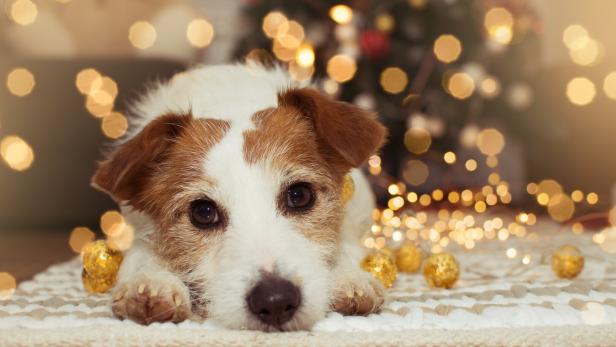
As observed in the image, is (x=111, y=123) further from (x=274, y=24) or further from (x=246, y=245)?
(x=246, y=245)

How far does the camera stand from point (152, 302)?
142 centimetres

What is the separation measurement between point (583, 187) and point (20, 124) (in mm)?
3825

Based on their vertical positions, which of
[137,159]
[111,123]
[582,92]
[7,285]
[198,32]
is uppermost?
[198,32]

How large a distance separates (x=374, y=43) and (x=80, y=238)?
2.11 m

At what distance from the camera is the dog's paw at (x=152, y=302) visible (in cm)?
142

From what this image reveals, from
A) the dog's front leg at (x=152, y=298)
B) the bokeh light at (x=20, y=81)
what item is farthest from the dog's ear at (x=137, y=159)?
the bokeh light at (x=20, y=81)

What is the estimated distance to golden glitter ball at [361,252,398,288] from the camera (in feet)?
5.96

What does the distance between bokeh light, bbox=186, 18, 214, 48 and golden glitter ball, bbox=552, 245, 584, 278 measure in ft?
10.8

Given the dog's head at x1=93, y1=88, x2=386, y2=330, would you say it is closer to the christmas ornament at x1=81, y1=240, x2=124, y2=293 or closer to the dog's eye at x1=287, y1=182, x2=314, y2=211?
the dog's eye at x1=287, y1=182, x2=314, y2=211

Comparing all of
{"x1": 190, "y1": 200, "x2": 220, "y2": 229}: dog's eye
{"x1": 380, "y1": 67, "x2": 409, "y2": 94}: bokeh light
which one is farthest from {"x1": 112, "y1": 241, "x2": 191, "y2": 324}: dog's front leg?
{"x1": 380, "y1": 67, "x2": 409, "y2": 94}: bokeh light

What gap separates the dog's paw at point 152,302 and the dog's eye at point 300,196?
1.14 ft

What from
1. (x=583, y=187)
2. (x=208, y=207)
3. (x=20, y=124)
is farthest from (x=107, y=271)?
(x=583, y=187)

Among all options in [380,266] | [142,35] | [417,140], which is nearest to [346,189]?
[380,266]

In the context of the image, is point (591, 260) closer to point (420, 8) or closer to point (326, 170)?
point (326, 170)
